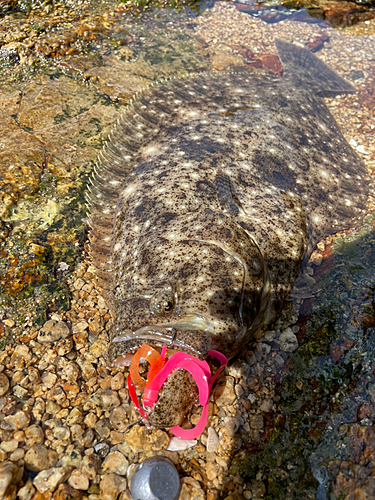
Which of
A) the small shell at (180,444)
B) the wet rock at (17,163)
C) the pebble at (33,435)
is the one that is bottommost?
the small shell at (180,444)

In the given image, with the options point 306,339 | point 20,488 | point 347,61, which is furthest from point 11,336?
point 347,61

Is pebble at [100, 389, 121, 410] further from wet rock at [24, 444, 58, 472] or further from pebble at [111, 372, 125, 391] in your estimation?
wet rock at [24, 444, 58, 472]

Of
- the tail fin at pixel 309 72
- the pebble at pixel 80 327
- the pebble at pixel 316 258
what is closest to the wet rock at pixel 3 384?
the pebble at pixel 80 327

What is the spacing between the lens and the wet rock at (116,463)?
7.78 ft

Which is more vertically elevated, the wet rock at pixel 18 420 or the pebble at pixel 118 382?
the wet rock at pixel 18 420

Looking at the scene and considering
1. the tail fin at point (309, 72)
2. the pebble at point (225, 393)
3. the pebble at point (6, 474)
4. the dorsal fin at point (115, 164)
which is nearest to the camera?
the pebble at point (6, 474)

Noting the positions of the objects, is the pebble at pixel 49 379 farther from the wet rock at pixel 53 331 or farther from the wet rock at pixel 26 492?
the wet rock at pixel 26 492

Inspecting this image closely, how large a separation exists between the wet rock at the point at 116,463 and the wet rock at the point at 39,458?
13.5 inches

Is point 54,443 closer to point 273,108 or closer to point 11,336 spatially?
point 11,336

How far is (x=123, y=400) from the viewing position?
270 cm

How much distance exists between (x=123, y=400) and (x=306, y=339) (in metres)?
1.57

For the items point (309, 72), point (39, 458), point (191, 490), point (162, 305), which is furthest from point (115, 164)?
point (309, 72)

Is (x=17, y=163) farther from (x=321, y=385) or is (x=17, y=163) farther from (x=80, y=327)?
(x=321, y=385)

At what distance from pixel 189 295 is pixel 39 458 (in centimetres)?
149
